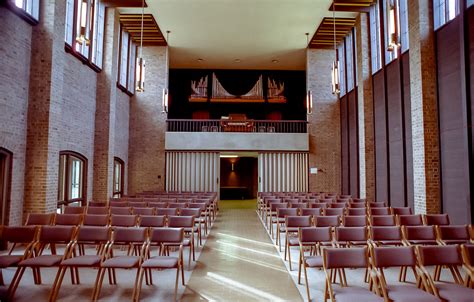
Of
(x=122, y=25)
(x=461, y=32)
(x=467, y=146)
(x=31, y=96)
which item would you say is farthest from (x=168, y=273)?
(x=122, y=25)

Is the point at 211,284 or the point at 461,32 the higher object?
the point at 461,32

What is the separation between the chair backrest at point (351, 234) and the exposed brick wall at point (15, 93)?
6597mm

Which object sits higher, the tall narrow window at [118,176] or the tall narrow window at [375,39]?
the tall narrow window at [375,39]

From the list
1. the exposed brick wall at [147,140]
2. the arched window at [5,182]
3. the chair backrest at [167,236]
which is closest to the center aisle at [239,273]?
the chair backrest at [167,236]

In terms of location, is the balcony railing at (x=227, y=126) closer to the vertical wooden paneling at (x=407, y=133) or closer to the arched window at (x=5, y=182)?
the vertical wooden paneling at (x=407, y=133)

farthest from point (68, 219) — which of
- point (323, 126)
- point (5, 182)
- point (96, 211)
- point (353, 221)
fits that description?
Answer: point (323, 126)

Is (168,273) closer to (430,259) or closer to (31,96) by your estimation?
(430,259)

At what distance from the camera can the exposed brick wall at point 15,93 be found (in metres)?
6.79

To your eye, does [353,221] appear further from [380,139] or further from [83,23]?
[83,23]

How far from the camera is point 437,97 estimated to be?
25.7 feet

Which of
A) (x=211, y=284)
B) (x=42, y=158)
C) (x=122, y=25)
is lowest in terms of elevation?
(x=211, y=284)

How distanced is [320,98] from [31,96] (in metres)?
12.0

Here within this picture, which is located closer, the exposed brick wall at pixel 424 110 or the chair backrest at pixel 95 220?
the chair backrest at pixel 95 220

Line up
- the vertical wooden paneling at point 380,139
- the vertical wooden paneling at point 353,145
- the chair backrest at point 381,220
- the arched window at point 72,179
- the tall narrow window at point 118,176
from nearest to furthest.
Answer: the chair backrest at point 381,220
the arched window at point 72,179
the vertical wooden paneling at point 380,139
the vertical wooden paneling at point 353,145
the tall narrow window at point 118,176
